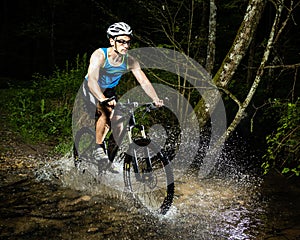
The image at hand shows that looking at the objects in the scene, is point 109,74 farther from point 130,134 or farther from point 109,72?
point 130,134

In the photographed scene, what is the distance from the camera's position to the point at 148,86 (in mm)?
4633

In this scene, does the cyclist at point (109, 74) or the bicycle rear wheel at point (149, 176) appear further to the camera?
the cyclist at point (109, 74)

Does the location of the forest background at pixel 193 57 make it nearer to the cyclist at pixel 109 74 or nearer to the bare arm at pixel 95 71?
the cyclist at pixel 109 74

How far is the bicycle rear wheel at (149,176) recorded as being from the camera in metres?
4.11

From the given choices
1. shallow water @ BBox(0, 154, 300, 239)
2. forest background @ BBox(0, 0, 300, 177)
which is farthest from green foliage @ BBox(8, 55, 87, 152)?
shallow water @ BBox(0, 154, 300, 239)

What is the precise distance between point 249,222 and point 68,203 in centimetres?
233

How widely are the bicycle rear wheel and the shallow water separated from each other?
0.19 meters

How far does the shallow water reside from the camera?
3744 millimetres

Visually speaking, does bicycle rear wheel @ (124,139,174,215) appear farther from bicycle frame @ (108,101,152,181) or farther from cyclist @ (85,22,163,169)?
cyclist @ (85,22,163,169)

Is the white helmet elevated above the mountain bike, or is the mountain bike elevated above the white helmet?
the white helmet

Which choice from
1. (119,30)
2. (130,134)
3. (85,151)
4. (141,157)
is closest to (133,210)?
(141,157)

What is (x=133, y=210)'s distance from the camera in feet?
14.2

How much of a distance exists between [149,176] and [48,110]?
4838 millimetres

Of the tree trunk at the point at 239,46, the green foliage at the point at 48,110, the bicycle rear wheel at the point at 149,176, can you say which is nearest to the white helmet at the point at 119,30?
the bicycle rear wheel at the point at 149,176
